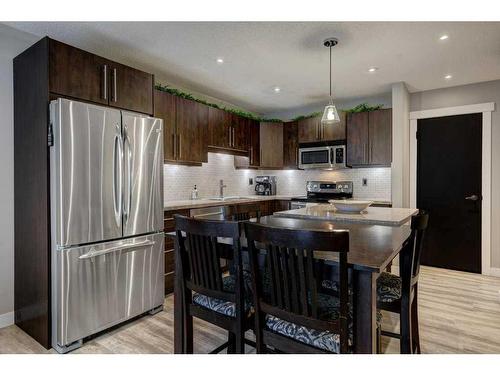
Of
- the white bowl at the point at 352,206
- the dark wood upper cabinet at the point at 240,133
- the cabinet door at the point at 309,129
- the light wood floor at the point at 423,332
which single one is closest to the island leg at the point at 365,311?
the light wood floor at the point at 423,332

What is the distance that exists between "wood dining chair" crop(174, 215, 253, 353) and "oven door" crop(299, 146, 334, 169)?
137 inches

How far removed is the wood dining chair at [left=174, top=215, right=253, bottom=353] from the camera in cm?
147

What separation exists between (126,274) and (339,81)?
11.1 feet

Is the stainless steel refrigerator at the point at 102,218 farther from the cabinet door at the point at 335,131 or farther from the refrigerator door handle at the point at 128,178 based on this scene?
the cabinet door at the point at 335,131

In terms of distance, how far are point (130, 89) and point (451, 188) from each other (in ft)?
13.8

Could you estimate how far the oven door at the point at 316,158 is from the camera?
4.83 meters

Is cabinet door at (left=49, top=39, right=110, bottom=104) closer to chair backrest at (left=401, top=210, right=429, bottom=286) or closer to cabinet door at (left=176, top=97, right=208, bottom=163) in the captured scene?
cabinet door at (left=176, top=97, right=208, bottom=163)

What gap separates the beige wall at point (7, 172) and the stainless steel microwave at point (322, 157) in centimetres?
384

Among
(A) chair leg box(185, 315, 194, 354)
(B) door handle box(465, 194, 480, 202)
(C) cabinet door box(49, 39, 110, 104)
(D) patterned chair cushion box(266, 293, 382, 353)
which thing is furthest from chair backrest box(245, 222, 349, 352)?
(B) door handle box(465, 194, 480, 202)

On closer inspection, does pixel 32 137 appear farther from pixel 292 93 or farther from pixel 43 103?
pixel 292 93

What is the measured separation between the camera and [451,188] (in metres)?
4.22

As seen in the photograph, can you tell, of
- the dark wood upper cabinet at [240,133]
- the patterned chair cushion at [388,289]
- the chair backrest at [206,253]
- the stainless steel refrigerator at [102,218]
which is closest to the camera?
the chair backrest at [206,253]
